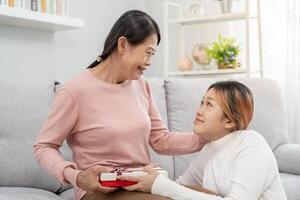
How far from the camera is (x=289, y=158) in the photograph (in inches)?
93.4

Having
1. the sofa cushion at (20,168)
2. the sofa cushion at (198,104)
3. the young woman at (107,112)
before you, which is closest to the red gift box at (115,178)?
the young woman at (107,112)

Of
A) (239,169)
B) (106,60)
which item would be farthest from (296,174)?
(106,60)

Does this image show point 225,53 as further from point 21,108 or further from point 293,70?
point 21,108

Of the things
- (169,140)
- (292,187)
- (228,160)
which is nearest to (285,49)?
(292,187)

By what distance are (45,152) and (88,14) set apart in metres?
2.23

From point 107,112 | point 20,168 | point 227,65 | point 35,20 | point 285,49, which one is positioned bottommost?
point 20,168

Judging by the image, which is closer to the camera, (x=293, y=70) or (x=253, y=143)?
(x=253, y=143)

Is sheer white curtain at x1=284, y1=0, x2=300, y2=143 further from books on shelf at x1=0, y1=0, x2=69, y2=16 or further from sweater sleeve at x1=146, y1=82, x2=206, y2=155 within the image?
sweater sleeve at x1=146, y1=82, x2=206, y2=155

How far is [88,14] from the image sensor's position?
3.56 m

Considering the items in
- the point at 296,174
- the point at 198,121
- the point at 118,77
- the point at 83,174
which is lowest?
the point at 296,174

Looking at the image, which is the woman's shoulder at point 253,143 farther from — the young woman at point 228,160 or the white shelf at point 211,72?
the white shelf at point 211,72

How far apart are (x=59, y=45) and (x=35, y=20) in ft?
1.67

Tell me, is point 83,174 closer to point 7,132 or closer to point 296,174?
point 7,132

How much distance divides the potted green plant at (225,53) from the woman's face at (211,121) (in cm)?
173
